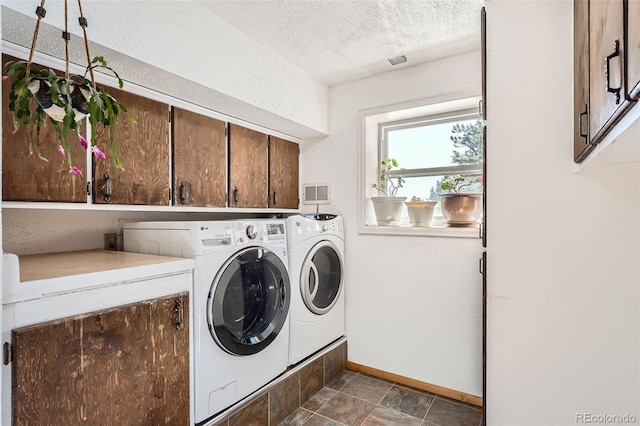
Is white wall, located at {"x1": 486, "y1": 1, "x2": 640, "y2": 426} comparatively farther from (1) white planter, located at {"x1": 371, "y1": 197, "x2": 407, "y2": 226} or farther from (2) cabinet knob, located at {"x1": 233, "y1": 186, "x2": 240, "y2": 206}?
(2) cabinet knob, located at {"x1": 233, "y1": 186, "x2": 240, "y2": 206}

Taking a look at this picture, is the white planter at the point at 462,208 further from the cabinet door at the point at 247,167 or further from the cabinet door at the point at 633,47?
the cabinet door at the point at 633,47

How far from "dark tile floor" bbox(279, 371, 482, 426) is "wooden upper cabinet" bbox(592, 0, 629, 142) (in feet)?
6.26

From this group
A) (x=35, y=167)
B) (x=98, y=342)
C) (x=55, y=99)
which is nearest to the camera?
(x=55, y=99)

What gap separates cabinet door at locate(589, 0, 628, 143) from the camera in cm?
64

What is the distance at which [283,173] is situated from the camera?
8.90ft

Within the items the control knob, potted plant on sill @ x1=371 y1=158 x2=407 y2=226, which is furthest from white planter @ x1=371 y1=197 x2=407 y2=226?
the control knob

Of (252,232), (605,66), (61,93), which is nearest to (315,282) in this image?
(252,232)

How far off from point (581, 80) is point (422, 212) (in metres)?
1.45

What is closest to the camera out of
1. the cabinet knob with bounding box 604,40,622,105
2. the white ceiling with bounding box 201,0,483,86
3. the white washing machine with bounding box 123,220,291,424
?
the cabinet knob with bounding box 604,40,622,105

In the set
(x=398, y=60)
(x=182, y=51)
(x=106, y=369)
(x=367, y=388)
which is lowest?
(x=367, y=388)

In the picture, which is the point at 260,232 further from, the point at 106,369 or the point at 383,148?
the point at 383,148

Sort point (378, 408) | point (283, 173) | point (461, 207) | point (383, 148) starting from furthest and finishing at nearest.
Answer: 1. point (383, 148)
2. point (283, 173)
3. point (461, 207)
4. point (378, 408)

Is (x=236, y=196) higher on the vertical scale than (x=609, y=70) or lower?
lower

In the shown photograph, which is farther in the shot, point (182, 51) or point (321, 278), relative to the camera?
point (321, 278)
